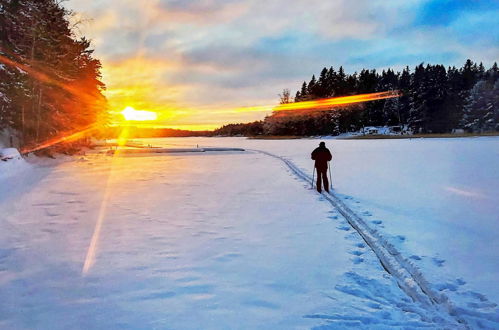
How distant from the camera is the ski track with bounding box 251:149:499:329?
3.95 meters

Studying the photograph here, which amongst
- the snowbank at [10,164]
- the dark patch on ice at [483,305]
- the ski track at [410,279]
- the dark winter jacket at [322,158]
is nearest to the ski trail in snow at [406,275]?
the ski track at [410,279]

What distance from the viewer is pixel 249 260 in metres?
5.72

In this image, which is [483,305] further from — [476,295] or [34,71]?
[34,71]

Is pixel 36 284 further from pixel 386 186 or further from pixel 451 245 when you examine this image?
pixel 386 186

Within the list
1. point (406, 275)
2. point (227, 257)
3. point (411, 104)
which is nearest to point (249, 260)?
point (227, 257)

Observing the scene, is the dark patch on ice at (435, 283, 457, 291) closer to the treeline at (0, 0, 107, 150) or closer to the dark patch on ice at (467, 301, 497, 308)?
the dark patch on ice at (467, 301, 497, 308)

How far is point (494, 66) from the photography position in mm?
86750

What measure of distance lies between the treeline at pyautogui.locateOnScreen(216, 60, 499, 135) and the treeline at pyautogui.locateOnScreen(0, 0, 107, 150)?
213 feet

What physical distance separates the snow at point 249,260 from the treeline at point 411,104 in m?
72.5

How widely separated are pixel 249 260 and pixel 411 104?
281ft

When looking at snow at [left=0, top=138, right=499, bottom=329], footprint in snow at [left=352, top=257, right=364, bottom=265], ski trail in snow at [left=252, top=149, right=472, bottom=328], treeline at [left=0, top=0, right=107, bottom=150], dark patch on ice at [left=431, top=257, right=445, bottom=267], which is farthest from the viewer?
treeline at [left=0, top=0, right=107, bottom=150]

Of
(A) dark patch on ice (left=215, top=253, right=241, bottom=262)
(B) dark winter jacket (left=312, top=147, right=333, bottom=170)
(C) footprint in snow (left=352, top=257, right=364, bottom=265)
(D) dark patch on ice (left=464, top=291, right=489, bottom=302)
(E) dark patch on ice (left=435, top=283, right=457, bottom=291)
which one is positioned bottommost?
(D) dark patch on ice (left=464, top=291, right=489, bottom=302)

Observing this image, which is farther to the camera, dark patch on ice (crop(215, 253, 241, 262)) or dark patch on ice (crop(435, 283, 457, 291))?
dark patch on ice (crop(215, 253, 241, 262))

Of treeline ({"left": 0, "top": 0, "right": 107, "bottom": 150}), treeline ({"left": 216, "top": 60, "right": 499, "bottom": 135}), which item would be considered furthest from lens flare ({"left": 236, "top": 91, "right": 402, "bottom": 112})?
treeline ({"left": 0, "top": 0, "right": 107, "bottom": 150})
